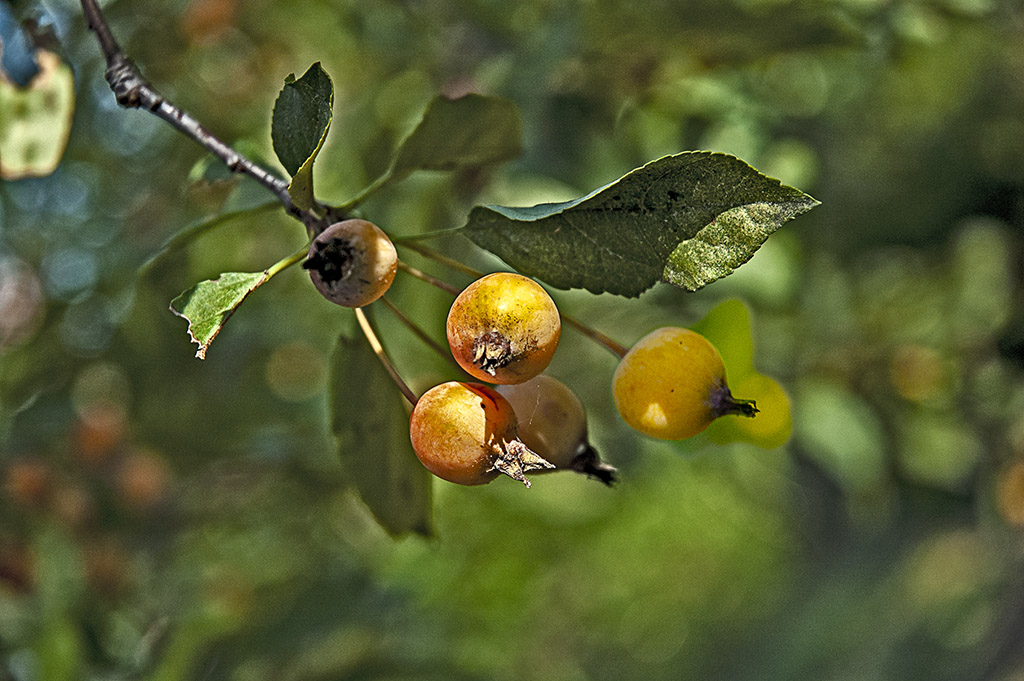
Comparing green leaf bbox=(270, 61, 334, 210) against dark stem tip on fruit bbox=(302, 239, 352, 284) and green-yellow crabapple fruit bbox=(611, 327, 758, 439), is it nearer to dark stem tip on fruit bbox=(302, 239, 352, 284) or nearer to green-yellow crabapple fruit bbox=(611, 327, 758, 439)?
dark stem tip on fruit bbox=(302, 239, 352, 284)

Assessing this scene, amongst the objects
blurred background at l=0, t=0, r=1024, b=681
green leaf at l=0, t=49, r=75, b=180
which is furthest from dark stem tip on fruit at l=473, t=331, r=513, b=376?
green leaf at l=0, t=49, r=75, b=180

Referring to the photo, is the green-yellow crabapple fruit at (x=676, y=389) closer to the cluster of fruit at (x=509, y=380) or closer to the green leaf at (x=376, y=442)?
the cluster of fruit at (x=509, y=380)

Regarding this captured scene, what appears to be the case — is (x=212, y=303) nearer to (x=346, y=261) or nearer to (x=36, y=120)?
(x=346, y=261)

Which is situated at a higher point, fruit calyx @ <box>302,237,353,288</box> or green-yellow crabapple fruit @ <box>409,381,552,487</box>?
fruit calyx @ <box>302,237,353,288</box>

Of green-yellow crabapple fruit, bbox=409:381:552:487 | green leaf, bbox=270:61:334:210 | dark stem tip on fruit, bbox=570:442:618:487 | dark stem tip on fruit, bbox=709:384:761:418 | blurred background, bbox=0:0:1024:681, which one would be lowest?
blurred background, bbox=0:0:1024:681

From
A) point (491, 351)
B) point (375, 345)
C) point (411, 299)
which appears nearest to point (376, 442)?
point (375, 345)

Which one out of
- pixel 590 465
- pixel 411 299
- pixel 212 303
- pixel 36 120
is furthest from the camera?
pixel 411 299
